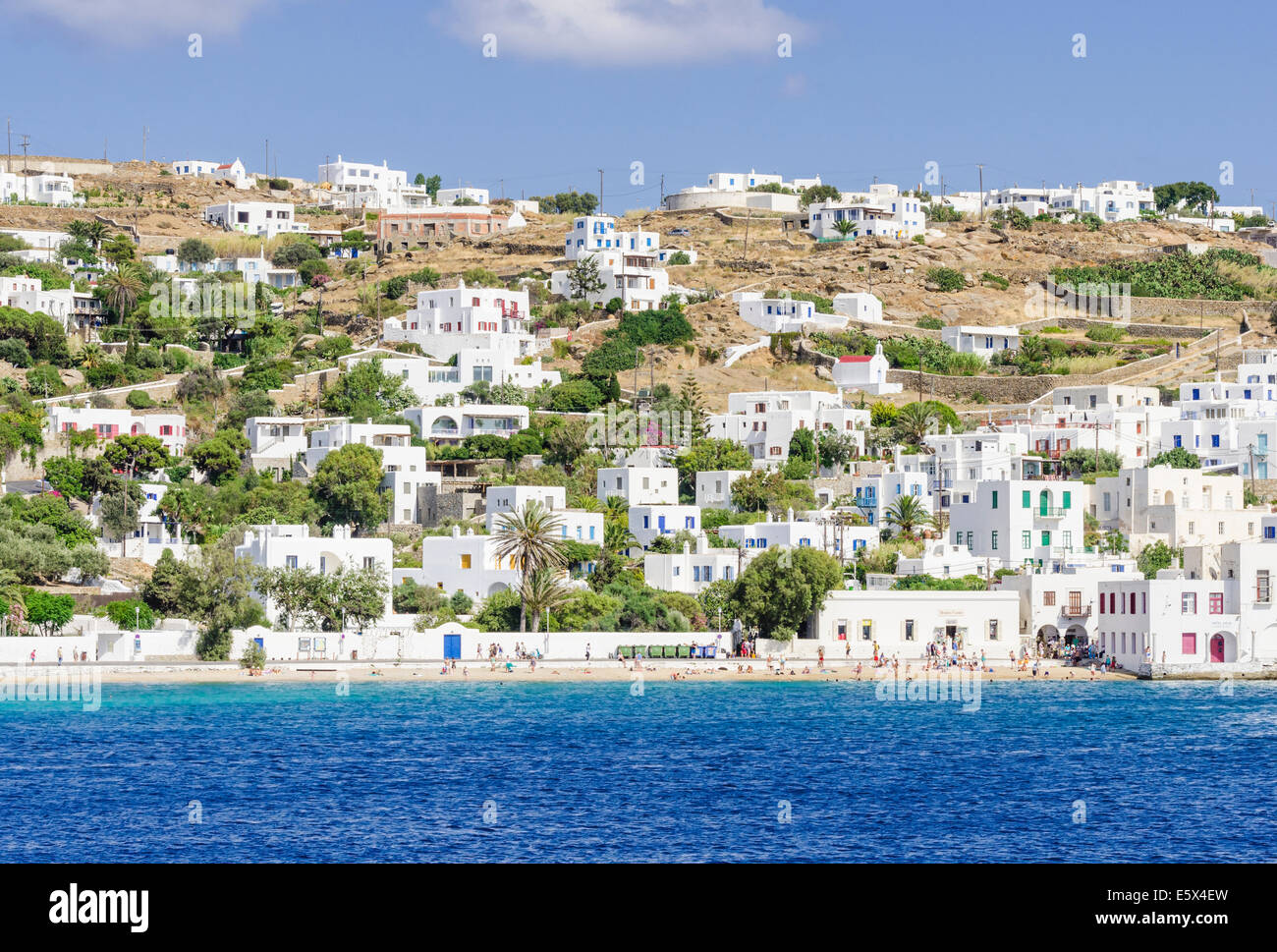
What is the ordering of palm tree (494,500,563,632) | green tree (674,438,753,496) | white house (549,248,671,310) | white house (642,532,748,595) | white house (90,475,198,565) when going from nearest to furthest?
palm tree (494,500,563,632), white house (642,532,748,595), white house (90,475,198,565), green tree (674,438,753,496), white house (549,248,671,310)

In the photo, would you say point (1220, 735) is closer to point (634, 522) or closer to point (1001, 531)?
point (1001, 531)

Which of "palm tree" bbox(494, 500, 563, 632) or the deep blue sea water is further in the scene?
"palm tree" bbox(494, 500, 563, 632)

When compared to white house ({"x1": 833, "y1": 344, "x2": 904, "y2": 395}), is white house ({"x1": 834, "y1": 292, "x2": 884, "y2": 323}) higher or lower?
higher

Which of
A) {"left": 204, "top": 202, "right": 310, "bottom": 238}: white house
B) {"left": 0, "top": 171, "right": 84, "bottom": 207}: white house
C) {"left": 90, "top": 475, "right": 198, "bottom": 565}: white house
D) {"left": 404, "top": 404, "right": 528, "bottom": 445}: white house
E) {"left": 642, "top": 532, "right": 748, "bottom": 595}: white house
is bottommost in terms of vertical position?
{"left": 642, "top": 532, "right": 748, "bottom": 595}: white house

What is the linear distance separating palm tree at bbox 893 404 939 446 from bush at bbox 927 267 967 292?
30467 mm

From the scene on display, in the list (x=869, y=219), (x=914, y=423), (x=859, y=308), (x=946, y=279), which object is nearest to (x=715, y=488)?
(x=914, y=423)

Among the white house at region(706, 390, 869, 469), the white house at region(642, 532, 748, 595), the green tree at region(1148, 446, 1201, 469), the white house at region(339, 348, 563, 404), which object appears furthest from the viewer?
the white house at region(339, 348, 563, 404)

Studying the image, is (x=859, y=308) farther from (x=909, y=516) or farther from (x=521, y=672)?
(x=521, y=672)

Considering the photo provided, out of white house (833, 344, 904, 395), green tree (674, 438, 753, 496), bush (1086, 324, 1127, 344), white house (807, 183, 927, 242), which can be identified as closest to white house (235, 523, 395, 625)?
green tree (674, 438, 753, 496)

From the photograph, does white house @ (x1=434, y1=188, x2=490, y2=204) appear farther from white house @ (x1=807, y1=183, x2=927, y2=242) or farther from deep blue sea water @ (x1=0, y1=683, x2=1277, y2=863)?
deep blue sea water @ (x1=0, y1=683, x2=1277, y2=863)

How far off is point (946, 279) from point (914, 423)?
33.1 metres

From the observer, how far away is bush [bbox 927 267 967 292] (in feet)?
359

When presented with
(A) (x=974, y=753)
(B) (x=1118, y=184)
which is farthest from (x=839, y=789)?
(B) (x=1118, y=184)
